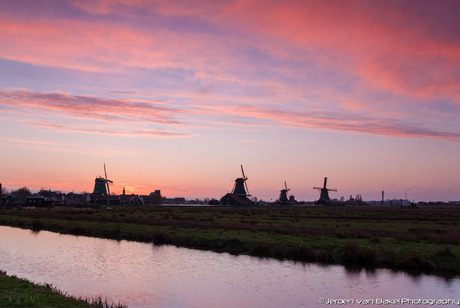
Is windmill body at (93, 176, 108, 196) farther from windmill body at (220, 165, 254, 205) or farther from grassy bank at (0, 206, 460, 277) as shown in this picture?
grassy bank at (0, 206, 460, 277)

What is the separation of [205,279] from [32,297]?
11992 mm

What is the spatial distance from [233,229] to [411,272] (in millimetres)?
24571

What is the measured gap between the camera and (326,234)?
41.6m

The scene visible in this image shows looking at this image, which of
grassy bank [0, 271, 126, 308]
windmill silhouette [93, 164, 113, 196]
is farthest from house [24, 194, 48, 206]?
grassy bank [0, 271, 126, 308]

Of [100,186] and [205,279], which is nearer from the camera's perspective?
[205,279]

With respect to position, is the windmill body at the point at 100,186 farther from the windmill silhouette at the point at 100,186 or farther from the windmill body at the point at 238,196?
the windmill body at the point at 238,196

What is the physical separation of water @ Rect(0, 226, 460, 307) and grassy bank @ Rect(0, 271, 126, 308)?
9.80 feet

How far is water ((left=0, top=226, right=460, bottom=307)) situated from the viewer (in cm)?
2083

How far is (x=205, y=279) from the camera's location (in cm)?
2509

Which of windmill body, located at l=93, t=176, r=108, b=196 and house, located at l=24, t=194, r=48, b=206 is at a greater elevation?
windmill body, located at l=93, t=176, r=108, b=196

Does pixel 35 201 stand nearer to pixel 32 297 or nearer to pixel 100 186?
pixel 100 186

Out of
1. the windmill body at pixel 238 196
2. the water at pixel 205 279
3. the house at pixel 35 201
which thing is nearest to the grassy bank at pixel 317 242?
the water at pixel 205 279

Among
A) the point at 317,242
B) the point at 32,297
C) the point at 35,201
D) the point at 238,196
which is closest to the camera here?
the point at 32,297

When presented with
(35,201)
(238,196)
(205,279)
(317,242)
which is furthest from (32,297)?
(238,196)
